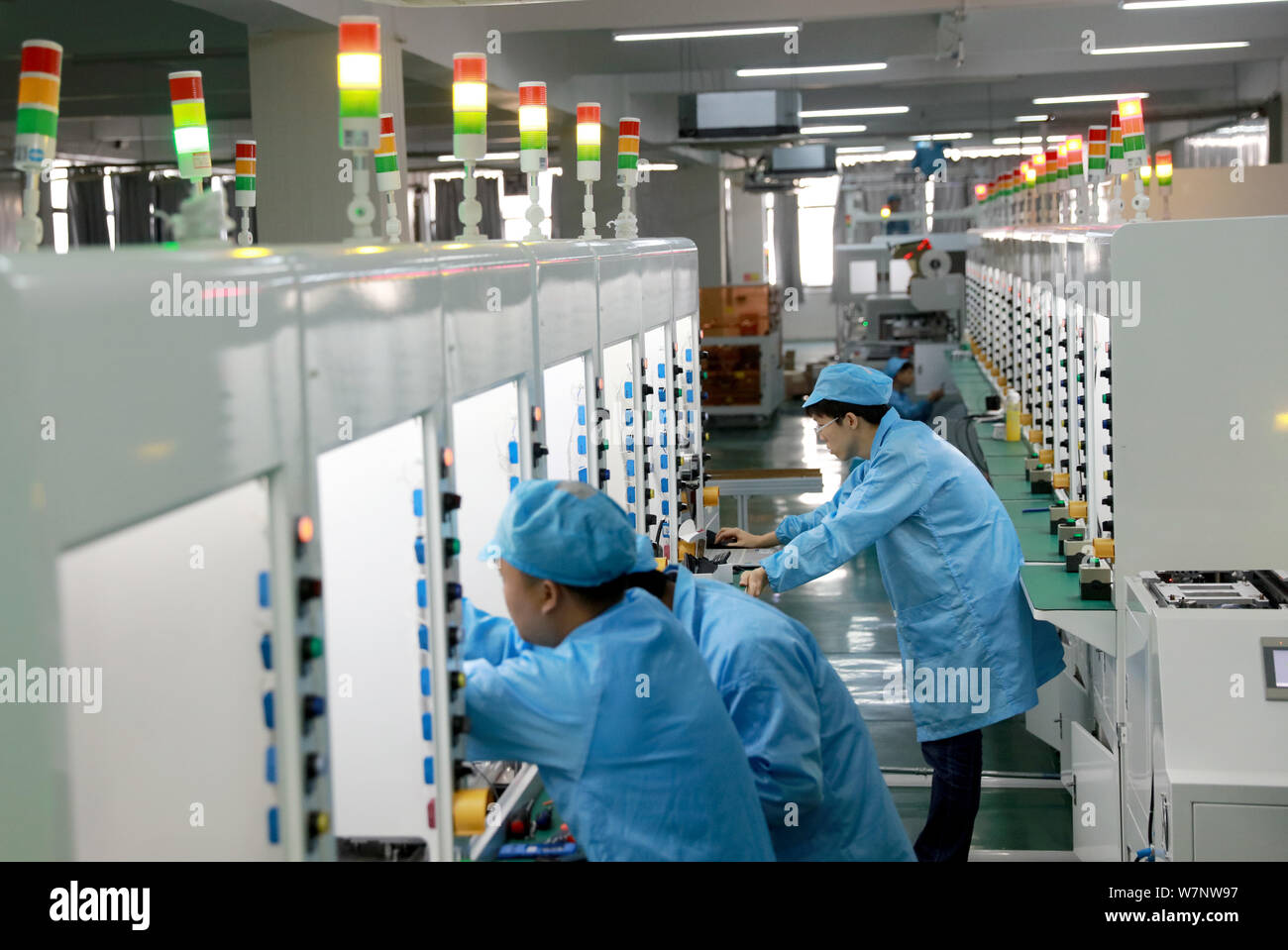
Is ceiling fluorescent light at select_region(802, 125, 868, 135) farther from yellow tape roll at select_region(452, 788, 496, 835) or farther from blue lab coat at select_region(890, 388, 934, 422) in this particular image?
yellow tape roll at select_region(452, 788, 496, 835)

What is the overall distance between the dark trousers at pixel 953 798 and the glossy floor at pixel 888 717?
633 millimetres

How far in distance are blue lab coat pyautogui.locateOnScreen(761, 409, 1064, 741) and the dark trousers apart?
8 centimetres

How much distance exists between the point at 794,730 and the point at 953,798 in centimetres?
202

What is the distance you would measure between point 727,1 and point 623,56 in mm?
3647

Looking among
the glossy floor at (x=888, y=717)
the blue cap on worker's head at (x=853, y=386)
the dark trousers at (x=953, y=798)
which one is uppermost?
the blue cap on worker's head at (x=853, y=386)

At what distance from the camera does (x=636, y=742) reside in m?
2.27

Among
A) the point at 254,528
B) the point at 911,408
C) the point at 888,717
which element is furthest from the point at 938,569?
the point at 911,408

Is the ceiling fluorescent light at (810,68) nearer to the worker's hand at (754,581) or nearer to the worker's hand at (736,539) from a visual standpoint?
the worker's hand at (736,539)

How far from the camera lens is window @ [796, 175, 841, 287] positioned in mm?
26641

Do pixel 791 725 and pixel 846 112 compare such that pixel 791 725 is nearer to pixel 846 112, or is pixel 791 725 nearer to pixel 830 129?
pixel 846 112

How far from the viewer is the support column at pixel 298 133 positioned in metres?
6.95

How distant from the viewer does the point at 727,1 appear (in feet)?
29.0

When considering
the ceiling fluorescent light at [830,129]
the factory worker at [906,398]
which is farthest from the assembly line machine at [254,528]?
the ceiling fluorescent light at [830,129]
